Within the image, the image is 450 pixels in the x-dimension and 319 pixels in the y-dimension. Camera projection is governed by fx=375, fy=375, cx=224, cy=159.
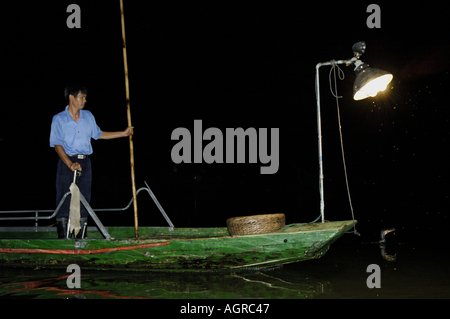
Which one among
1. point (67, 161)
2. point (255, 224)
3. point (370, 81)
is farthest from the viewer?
point (67, 161)

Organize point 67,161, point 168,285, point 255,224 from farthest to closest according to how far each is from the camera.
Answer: point 67,161
point 255,224
point 168,285

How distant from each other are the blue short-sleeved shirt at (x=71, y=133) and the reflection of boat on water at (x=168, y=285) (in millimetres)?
1680

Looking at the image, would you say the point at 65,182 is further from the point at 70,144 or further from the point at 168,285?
the point at 168,285

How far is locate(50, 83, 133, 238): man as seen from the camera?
491 centimetres

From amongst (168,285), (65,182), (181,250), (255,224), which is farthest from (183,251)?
(65,182)

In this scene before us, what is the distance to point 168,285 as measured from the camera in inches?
168

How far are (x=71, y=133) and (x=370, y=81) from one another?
3.74 m

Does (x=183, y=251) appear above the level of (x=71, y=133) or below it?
below

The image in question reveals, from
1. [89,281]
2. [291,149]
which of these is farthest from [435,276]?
[291,149]

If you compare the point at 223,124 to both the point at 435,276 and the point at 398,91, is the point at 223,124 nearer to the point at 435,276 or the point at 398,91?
the point at 398,91

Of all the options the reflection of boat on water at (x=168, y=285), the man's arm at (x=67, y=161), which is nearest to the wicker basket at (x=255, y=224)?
the reflection of boat on water at (x=168, y=285)

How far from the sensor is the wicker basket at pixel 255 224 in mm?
4480

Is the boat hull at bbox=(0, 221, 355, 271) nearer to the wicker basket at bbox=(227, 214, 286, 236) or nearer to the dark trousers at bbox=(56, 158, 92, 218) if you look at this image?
the wicker basket at bbox=(227, 214, 286, 236)
